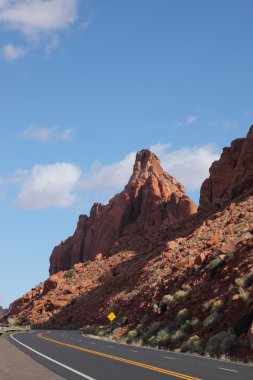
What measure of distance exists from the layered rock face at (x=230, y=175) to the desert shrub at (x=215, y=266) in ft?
98.8

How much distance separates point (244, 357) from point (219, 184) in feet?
181

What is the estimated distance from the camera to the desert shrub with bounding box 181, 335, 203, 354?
27.0 m

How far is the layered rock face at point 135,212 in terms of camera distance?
99500 mm

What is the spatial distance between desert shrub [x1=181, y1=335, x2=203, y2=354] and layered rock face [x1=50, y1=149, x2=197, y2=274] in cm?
6482

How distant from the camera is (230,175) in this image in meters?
75.4

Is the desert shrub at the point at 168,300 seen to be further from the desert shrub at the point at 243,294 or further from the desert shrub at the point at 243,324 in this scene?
the desert shrub at the point at 243,324

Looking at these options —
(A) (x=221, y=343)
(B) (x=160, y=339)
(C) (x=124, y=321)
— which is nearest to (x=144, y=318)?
(C) (x=124, y=321)

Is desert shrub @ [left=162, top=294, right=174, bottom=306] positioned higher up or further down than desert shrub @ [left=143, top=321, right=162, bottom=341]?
higher up

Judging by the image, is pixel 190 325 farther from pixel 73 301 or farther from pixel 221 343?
pixel 73 301

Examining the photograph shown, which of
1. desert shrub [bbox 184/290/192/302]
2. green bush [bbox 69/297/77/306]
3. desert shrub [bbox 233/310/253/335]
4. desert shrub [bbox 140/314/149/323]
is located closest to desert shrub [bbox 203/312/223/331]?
desert shrub [bbox 233/310/253/335]

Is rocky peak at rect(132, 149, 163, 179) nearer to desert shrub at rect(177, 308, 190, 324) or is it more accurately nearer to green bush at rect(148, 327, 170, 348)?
green bush at rect(148, 327, 170, 348)

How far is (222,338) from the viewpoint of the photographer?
2566cm

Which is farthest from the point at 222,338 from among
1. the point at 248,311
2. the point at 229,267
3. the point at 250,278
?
the point at 229,267

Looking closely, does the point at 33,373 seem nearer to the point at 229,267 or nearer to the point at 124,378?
the point at 124,378
